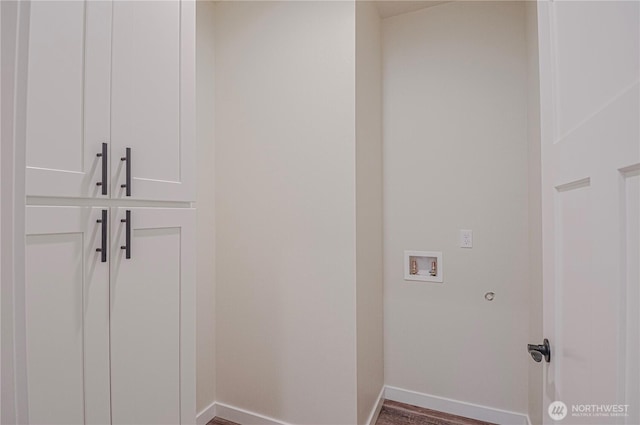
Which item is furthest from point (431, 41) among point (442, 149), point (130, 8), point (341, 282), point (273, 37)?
point (130, 8)

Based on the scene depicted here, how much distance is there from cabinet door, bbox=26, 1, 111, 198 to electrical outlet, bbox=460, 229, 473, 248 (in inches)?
77.5

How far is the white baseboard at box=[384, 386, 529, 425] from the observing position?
6.52ft

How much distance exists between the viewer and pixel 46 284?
83 cm

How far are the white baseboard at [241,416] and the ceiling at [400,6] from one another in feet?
8.84

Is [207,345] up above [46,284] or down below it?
below

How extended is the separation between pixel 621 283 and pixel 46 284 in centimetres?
120

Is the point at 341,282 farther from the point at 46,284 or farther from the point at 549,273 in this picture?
the point at 46,284

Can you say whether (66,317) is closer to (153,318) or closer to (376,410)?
(153,318)

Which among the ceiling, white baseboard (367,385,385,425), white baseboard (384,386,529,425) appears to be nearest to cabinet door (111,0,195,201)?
the ceiling

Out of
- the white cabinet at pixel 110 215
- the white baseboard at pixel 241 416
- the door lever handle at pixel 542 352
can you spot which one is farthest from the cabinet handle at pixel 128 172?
the white baseboard at pixel 241 416

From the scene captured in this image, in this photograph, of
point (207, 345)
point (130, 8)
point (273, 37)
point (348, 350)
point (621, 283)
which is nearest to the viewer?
point (621, 283)

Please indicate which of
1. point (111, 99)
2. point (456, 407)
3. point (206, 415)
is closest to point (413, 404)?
point (456, 407)

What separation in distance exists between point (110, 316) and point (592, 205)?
1.23 meters

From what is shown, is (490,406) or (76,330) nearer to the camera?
(76,330)
